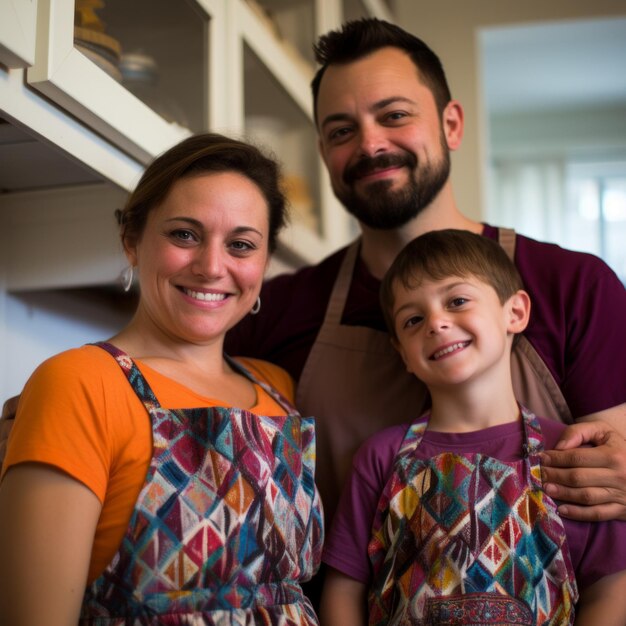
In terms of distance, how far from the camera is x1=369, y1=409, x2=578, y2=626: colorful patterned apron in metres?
1.07

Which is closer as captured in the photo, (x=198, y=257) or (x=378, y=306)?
(x=198, y=257)

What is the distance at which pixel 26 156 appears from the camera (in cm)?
123

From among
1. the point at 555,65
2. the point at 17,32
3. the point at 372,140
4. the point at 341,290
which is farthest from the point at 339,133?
the point at 555,65

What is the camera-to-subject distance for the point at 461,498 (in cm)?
112

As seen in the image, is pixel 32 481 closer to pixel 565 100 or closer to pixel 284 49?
pixel 284 49

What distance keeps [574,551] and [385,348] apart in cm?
44

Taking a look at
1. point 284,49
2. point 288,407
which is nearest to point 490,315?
point 288,407

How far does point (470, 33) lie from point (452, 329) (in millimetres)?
2127

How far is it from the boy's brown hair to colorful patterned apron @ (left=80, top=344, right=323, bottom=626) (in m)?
0.29

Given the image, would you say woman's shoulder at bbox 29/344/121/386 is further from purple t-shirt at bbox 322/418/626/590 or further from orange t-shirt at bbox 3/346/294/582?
purple t-shirt at bbox 322/418/626/590

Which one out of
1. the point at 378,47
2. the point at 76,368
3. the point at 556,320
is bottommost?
the point at 76,368

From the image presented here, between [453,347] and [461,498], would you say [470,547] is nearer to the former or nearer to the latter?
[461,498]

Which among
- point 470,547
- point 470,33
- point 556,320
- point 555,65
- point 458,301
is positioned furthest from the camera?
point 555,65

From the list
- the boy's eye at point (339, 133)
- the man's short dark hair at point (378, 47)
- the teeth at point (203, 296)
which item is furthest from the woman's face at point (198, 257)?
the man's short dark hair at point (378, 47)
